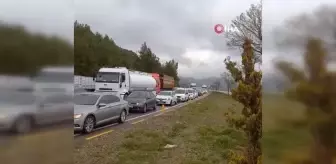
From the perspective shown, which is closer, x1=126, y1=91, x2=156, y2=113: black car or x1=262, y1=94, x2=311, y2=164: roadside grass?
x1=262, y1=94, x2=311, y2=164: roadside grass

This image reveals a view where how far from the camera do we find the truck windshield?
14.0 m

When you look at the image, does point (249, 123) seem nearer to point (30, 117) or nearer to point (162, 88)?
point (30, 117)

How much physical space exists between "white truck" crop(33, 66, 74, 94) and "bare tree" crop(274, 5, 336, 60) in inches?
25.3

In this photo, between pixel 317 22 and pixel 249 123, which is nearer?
pixel 317 22

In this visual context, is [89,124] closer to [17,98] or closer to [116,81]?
[17,98]

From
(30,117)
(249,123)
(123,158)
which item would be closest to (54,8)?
(30,117)

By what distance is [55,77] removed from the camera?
89cm

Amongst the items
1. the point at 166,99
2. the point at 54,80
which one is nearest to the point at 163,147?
the point at 54,80

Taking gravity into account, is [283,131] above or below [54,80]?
below

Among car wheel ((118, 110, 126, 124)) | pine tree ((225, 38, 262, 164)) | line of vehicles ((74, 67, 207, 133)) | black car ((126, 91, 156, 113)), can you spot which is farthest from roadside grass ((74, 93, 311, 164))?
black car ((126, 91, 156, 113))

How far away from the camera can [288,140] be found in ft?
3.12

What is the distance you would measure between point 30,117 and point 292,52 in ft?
2.48

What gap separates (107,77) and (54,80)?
1338 centimetres

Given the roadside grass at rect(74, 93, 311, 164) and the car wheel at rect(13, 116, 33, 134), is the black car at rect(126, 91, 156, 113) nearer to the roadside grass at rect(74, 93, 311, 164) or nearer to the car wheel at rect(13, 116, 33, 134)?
the roadside grass at rect(74, 93, 311, 164)
